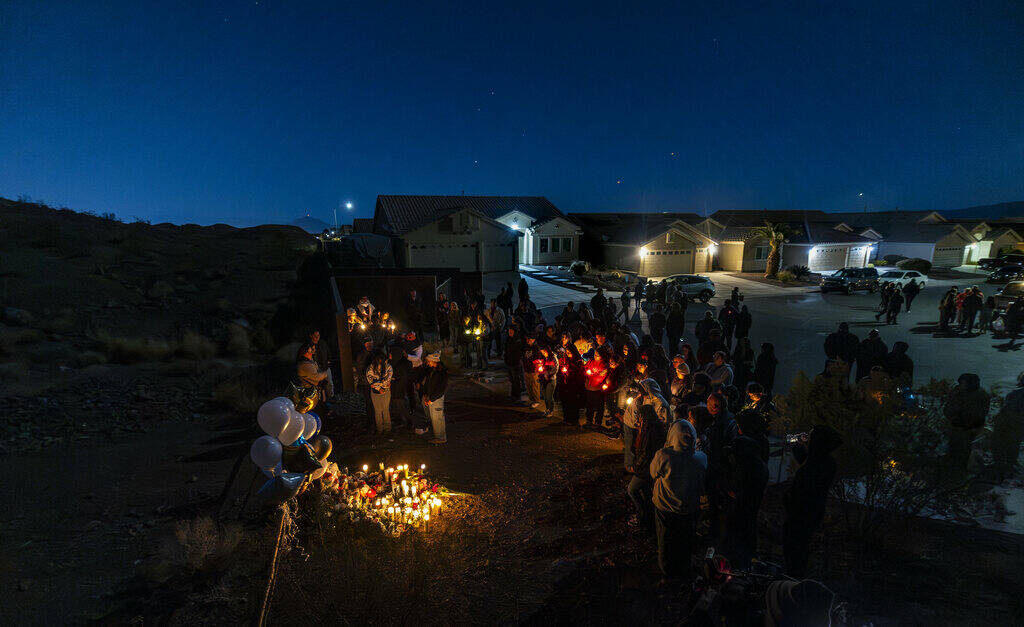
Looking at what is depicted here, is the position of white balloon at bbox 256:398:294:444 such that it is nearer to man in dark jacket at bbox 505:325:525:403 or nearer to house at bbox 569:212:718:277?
man in dark jacket at bbox 505:325:525:403

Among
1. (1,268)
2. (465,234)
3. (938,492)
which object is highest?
(465,234)

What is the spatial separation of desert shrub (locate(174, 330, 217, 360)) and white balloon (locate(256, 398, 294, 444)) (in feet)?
37.2

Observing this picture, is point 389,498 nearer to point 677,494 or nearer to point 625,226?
point 677,494

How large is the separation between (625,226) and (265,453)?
1425 inches

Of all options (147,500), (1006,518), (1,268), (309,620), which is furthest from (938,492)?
(1,268)

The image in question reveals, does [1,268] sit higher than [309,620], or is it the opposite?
[1,268]

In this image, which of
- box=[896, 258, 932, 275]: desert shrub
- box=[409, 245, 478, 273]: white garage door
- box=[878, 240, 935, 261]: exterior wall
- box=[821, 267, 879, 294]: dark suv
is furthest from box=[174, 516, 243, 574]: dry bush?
box=[878, 240, 935, 261]: exterior wall

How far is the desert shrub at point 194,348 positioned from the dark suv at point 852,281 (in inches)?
1249

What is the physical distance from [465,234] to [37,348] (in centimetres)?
1982

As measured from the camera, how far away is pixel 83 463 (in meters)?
6.76

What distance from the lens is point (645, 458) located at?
4.98m

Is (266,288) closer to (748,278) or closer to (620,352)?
(620,352)

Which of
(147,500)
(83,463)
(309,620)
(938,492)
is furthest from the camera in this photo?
(83,463)

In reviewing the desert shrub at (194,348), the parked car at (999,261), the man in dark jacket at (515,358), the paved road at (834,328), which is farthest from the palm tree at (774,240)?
the desert shrub at (194,348)
